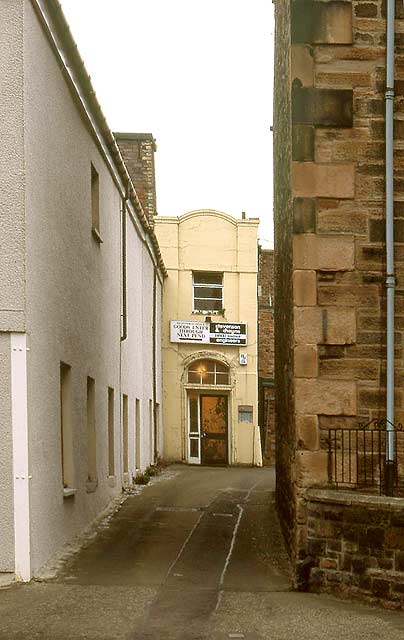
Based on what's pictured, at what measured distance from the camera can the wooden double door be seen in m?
28.8

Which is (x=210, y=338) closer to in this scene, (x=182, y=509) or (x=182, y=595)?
(x=182, y=509)

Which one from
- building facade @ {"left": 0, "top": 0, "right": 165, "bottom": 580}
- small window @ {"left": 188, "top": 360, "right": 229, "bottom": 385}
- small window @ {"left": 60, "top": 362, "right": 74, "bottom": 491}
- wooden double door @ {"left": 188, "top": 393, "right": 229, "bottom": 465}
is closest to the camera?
building facade @ {"left": 0, "top": 0, "right": 165, "bottom": 580}

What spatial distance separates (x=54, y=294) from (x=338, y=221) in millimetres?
3321

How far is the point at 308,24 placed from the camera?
32.6 ft

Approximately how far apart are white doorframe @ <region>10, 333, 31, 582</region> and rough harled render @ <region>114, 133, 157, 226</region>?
18034 mm

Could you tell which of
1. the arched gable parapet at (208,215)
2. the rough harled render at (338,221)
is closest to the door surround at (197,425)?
the arched gable parapet at (208,215)

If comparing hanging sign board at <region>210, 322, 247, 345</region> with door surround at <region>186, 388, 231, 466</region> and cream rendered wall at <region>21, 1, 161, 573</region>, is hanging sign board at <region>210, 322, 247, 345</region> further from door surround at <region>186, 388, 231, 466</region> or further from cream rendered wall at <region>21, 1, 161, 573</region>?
cream rendered wall at <region>21, 1, 161, 573</region>

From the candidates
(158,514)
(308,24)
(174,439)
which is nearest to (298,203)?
(308,24)

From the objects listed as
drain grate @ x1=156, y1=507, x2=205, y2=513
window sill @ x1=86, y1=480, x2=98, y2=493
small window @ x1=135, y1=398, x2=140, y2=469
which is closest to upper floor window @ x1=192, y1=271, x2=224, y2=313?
small window @ x1=135, y1=398, x2=140, y2=469

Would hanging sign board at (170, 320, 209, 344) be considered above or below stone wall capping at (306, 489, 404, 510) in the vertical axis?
above

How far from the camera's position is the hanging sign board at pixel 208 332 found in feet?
94.3

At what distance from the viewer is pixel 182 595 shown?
28.5 feet

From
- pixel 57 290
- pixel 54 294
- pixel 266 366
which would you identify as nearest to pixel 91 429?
pixel 57 290

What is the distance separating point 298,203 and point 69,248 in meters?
3.34
